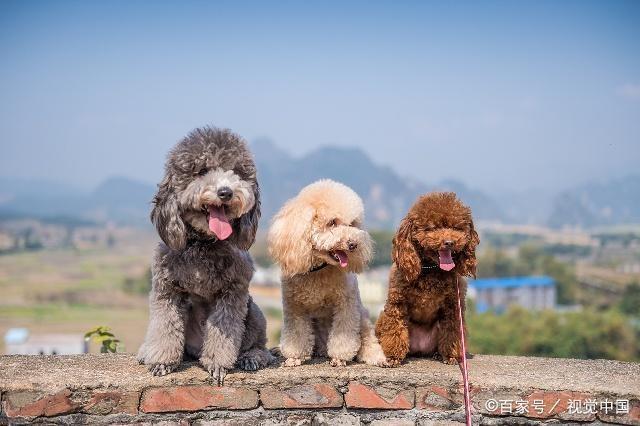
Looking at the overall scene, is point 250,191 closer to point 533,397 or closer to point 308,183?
point 308,183

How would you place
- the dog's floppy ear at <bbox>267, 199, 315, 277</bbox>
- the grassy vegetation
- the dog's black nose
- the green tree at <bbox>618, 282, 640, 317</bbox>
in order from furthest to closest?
1. the green tree at <bbox>618, 282, 640, 317</bbox>
2. the grassy vegetation
3. the dog's floppy ear at <bbox>267, 199, 315, 277</bbox>
4. the dog's black nose

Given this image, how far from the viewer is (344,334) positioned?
11.6 ft

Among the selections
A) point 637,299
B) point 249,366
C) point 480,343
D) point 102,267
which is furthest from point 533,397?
point 102,267

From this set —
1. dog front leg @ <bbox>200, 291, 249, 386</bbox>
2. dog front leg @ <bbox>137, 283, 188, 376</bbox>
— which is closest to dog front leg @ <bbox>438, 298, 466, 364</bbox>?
dog front leg @ <bbox>200, 291, 249, 386</bbox>

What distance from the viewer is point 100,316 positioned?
3484 inches

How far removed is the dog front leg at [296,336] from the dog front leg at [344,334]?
5.3 inches

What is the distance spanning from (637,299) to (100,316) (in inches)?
3067

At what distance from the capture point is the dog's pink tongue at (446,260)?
3.40m

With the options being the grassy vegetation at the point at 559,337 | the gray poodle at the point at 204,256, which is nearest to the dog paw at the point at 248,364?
the gray poodle at the point at 204,256

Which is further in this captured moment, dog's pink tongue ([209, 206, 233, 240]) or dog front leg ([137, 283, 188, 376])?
dog front leg ([137, 283, 188, 376])

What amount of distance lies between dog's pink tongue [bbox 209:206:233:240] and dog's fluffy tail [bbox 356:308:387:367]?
1.15m

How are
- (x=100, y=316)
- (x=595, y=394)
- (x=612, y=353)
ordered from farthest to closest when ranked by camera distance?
(x=100, y=316) → (x=612, y=353) → (x=595, y=394)

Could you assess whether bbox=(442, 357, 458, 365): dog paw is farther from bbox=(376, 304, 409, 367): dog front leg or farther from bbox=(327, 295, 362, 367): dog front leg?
bbox=(327, 295, 362, 367): dog front leg

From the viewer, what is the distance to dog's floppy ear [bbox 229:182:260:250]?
125 inches
